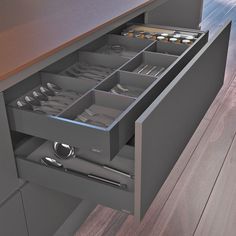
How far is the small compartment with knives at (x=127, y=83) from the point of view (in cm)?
125

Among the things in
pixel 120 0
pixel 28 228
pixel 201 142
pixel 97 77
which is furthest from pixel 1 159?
pixel 201 142

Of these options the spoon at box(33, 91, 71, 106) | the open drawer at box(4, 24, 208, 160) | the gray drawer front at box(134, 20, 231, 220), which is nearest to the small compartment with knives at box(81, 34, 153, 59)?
the open drawer at box(4, 24, 208, 160)

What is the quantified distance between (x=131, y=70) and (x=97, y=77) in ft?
0.40

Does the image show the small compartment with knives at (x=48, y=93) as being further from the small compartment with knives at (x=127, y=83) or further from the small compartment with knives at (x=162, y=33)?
the small compartment with knives at (x=162, y=33)

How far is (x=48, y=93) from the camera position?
1.25 m

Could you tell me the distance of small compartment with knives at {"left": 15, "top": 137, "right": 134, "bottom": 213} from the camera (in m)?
1.02

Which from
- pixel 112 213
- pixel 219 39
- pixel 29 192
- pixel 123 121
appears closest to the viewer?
pixel 123 121

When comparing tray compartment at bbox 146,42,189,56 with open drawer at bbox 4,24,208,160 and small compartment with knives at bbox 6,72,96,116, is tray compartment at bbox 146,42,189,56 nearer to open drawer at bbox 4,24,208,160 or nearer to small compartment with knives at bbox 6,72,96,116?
open drawer at bbox 4,24,208,160

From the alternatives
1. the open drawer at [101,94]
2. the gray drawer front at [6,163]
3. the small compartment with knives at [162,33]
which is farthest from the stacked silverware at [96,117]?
the small compartment with knives at [162,33]

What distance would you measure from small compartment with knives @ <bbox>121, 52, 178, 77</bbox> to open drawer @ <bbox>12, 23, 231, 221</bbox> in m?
0.14

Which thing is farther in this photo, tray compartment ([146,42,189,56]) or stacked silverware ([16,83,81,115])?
tray compartment ([146,42,189,56])

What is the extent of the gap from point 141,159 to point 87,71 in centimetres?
56

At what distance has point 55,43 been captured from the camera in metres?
1.03

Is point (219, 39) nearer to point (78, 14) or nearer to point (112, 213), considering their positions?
point (78, 14)
